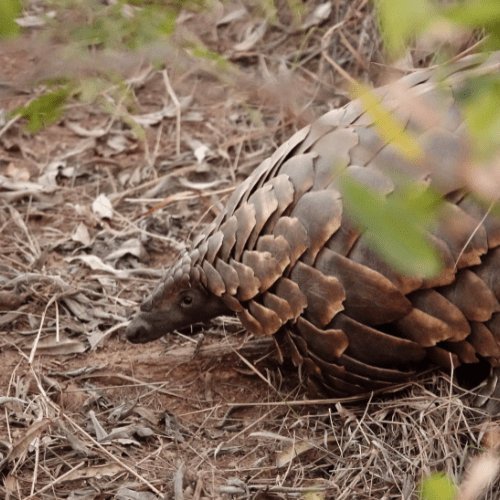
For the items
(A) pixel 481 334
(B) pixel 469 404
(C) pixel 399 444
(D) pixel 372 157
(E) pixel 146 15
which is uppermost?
(E) pixel 146 15

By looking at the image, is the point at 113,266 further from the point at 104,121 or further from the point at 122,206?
the point at 104,121

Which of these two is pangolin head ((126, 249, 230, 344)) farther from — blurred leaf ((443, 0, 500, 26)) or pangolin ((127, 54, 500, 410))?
blurred leaf ((443, 0, 500, 26))

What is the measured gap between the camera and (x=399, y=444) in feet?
6.38

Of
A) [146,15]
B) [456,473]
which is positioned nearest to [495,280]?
[456,473]

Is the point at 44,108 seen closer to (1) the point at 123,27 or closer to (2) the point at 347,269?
(1) the point at 123,27

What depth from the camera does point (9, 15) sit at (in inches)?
20.2

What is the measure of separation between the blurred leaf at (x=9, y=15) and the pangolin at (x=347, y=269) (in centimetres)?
111

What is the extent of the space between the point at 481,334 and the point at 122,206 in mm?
2107

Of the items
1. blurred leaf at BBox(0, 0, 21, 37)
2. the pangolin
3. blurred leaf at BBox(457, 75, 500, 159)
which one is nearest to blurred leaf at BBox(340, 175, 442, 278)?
blurred leaf at BBox(457, 75, 500, 159)

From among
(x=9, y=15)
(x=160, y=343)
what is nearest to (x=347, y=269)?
(x=160, y=343)

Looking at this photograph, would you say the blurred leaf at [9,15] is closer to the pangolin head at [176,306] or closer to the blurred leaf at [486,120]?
the blurred leaf at [486,120]

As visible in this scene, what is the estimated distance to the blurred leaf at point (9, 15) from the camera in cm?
51

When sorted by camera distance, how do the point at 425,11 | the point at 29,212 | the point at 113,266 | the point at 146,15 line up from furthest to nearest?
the point at 29,212 < the point at 113,266 < the point at 146,15 < the point at 425,11

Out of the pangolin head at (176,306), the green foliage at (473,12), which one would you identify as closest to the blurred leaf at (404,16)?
the green foliage at (473,12)
